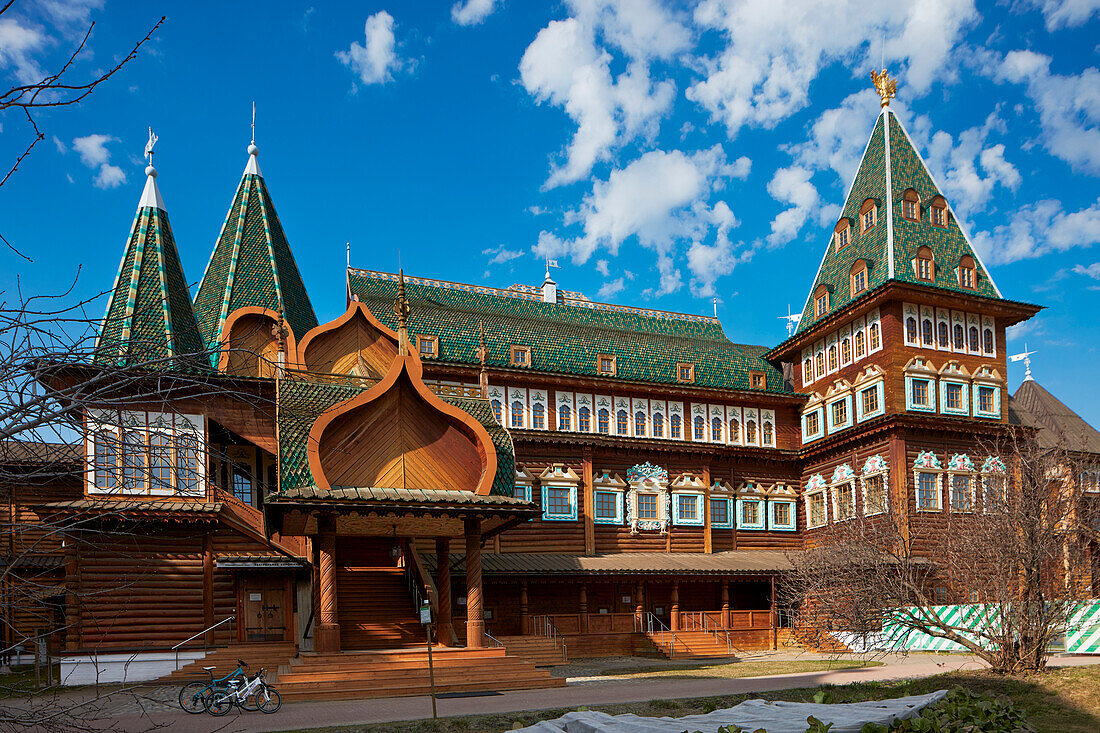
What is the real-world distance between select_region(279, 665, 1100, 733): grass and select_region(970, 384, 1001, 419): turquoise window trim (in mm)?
17907

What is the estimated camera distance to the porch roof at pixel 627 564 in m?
28.0

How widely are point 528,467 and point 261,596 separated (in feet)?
30.3

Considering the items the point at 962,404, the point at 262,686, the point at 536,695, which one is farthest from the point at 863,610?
the point at 962,404

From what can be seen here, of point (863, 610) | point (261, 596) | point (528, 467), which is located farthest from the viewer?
point (528, 467)

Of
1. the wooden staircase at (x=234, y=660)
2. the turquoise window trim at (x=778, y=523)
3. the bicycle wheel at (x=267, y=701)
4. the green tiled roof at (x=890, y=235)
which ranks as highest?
the green tiled roof at (x=890, y=235)

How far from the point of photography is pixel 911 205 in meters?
34.1

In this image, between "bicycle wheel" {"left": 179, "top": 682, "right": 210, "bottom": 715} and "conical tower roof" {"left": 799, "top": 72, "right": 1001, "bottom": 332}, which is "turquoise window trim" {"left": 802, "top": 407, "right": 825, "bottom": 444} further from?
"bicycle wheel" {"left": 179, "top": 682, "right": 210, "bottom": 715}

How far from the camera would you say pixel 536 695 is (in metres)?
16.8

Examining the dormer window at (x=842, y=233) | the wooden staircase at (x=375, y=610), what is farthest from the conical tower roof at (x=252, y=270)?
the dormer window at (x=842, y=233)

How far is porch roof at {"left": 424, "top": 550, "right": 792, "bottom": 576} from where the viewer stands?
2795 cm

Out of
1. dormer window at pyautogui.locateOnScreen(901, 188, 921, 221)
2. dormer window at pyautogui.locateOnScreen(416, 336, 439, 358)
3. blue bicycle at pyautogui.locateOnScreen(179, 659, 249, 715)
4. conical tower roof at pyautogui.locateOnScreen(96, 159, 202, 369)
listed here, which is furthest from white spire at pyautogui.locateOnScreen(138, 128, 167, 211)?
dormer window at pyautogui.locateOnScreen(901, 188, 921, 221)

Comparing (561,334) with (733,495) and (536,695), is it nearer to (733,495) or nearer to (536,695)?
(733,495)

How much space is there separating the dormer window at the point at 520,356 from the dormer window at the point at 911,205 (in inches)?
573

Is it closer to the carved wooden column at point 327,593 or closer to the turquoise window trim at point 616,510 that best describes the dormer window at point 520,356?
the turquoise window trim at point 616,510
